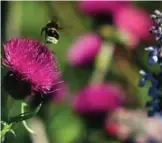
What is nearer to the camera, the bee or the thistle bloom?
the thistle bloom

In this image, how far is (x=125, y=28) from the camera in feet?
12.5

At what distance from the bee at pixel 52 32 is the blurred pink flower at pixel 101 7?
1831 mm

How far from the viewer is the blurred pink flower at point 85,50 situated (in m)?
3.71

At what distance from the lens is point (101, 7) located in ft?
12.6

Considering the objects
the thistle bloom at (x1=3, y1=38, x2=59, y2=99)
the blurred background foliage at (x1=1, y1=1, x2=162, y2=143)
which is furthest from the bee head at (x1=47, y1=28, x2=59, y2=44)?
the blurred background foliage at (x1=1, y1=1, x2=162, y2=143)

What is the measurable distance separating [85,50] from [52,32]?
1833mm

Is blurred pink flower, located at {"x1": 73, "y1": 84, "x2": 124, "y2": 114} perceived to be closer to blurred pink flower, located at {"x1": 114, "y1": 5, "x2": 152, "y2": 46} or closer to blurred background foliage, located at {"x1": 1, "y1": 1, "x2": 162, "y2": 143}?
blurred background foliage, located at {"x1": 1, "y1": 1, "x2": 162, "y2": 143}

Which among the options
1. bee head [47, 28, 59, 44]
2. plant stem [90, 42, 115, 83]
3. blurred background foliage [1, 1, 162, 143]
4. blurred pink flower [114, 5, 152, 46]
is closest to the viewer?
bee head [47, 28, 59, 44]

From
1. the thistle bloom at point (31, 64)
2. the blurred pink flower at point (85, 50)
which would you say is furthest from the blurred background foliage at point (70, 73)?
the thistle bloom at point (31, 64)

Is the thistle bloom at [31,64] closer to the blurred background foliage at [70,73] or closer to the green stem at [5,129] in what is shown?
the green stem at [5,129]

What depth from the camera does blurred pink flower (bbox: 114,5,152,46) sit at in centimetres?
378

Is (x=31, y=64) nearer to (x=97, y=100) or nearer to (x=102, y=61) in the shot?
(x=97, y=100)

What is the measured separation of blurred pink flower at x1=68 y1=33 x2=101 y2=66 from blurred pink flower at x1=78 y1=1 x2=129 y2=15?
0.38ft

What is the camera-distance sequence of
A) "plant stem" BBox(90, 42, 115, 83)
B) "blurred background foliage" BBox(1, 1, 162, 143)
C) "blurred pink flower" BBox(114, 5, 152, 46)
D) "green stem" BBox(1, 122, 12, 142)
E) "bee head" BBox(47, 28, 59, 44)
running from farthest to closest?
"blurred pink flower" BBox(114, 5, 152, 46) < "plant stem" BBox(90, 42, 115, 83) < "blurred background foliage" BBox(1, 1, 162, 143) < "bee head" BBox(47, 28, 59, 44) < "green stem" BBox(1, 122, 12, 142)
